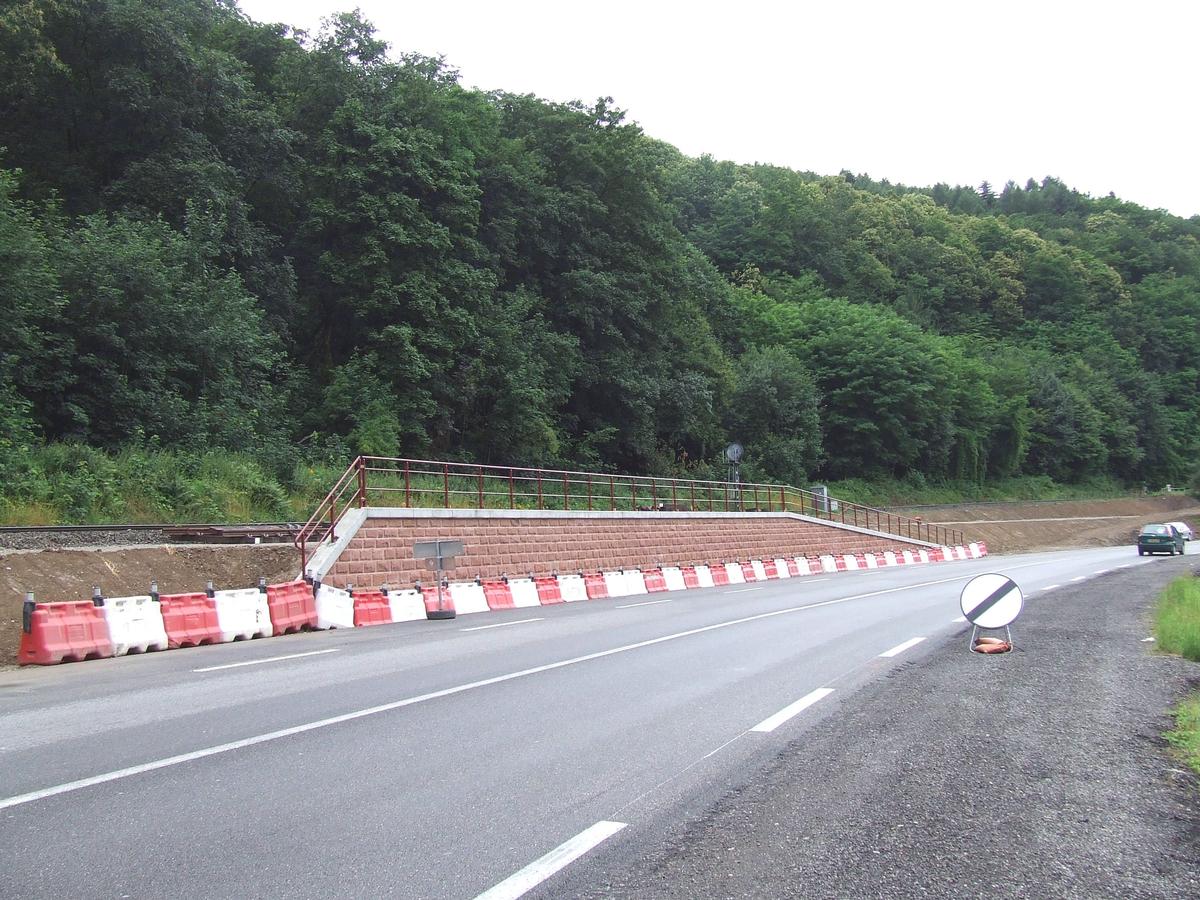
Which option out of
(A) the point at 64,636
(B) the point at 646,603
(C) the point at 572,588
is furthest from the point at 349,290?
(A) the point at 64,636

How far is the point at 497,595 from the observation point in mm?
21156

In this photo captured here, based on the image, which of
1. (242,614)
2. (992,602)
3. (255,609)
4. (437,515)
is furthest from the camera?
Result: (437,515)

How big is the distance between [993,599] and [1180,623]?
3.38 metres

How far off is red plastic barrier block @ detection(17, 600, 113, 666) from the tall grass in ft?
43.3

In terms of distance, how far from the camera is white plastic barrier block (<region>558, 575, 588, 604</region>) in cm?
2331

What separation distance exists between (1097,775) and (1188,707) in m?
2.76

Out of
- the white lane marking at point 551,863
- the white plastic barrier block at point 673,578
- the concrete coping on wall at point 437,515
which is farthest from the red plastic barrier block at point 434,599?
the white lane marking at point 551,863

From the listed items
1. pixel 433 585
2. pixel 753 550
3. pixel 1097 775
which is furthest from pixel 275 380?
pixel 1097 775

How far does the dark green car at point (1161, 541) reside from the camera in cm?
4428

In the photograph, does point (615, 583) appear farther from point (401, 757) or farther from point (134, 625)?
point (401, 757)

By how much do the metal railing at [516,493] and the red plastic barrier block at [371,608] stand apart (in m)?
1.23

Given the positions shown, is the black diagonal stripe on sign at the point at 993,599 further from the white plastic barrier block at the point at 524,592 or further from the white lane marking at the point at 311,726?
the white plastic barrier block at the point at 524,592

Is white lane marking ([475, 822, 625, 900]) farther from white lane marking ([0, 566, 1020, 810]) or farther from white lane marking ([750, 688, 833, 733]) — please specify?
white lane marking ([0, 566, 1020, 810])

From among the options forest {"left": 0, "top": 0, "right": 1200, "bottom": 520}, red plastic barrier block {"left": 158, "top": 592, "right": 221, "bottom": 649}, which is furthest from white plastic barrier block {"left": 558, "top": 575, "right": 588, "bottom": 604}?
red plastic barrier block {"left": 158, "top": 592, "right": 221, "bottom": 649}
